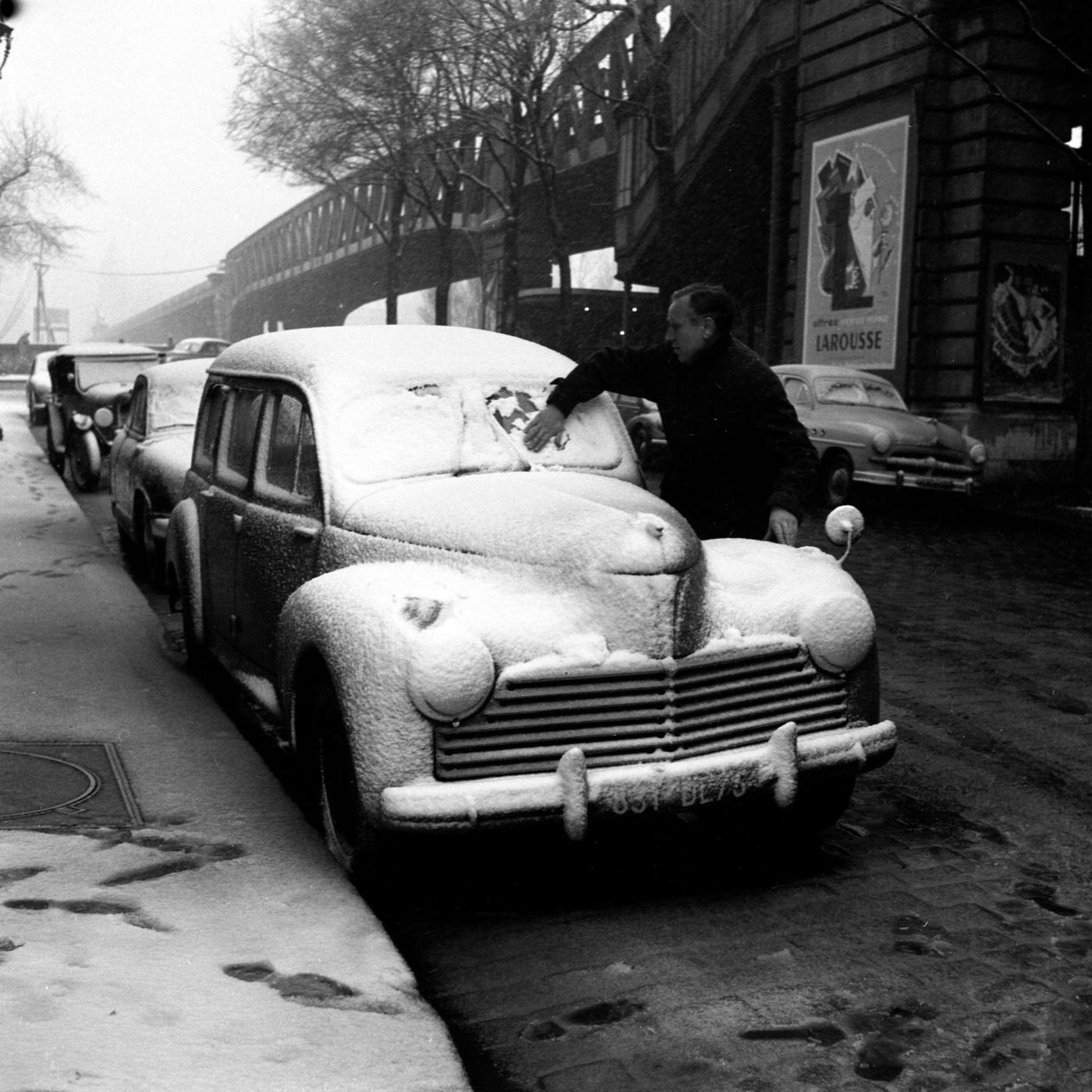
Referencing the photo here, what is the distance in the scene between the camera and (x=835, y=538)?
508cm

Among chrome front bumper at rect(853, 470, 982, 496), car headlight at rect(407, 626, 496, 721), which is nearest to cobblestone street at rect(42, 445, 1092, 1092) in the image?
car headlight at rect(407, 626, 496, 721)

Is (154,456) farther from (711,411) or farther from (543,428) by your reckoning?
(711,411)

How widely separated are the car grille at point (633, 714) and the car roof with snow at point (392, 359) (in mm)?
1626

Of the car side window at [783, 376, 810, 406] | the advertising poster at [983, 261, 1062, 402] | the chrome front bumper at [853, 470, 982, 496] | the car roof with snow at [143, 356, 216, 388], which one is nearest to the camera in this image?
the car roof with snow at [143, 356, 216, 388]

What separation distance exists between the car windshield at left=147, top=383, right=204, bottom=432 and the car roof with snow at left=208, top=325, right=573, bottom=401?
6346 millimetres

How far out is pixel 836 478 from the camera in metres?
16.8

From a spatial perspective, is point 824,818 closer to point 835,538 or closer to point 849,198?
point 835,538

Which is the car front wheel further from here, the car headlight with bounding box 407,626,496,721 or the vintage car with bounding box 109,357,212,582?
the vintage car with bounding box 109,357,212,582

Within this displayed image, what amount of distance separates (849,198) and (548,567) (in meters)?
19.7

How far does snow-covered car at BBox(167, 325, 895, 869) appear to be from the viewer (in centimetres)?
400

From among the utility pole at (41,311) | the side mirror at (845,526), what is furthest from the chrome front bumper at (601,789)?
the utility pole at (41,311)

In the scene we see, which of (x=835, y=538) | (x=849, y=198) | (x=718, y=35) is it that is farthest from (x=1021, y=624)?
(x=718, y=35)

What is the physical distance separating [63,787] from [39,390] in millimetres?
22365

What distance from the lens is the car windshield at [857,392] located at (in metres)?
17.5
